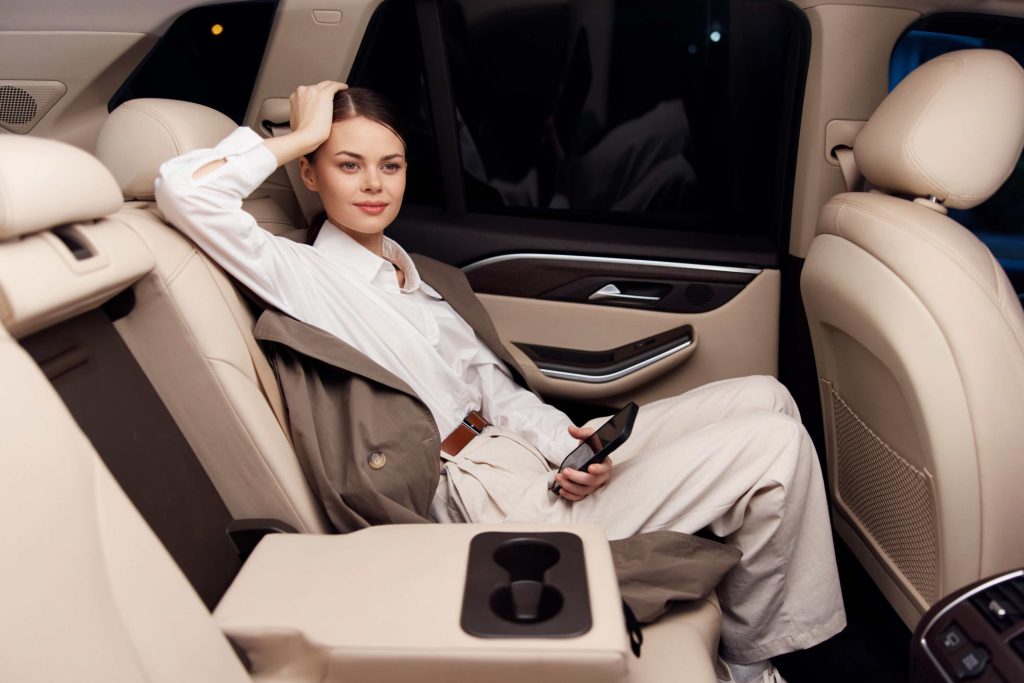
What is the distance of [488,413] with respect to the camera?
1.65 metres

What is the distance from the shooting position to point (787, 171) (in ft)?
6.01

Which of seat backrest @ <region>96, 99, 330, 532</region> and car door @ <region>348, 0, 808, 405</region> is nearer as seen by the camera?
seat backrest @ <region>96, 99, 330, 532</region>

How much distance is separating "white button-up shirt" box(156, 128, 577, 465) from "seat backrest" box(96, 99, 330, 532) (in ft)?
0.19

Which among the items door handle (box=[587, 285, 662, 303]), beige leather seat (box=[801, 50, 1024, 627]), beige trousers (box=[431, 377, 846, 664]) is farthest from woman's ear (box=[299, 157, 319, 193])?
beige leather seat (box=[801, 50, 1024, 627])

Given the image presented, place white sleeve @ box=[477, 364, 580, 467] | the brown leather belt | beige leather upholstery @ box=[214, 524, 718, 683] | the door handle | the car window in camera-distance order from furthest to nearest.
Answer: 1. the door handle
2. the car window
3. white sleeve @ box=[477, 364, 580, 467]
4. the brown leather belt
5. beige leather upholstery @ box=[214, 524, 718, 683]

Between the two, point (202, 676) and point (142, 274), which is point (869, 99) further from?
point (202, 676)

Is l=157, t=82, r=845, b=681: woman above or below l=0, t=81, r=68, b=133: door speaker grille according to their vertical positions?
below

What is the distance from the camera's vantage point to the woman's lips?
1.50 metres

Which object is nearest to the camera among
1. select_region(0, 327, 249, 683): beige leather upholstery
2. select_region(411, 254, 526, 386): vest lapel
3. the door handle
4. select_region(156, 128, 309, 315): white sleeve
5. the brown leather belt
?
select_region(0, 327, 249, 683): beige leather upholstery

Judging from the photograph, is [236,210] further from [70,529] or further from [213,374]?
[70,529]

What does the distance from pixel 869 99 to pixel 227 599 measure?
1.54 metres

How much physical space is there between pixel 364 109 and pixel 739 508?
0.96 metres

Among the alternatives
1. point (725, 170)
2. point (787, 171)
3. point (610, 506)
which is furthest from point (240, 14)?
point (610, 506)

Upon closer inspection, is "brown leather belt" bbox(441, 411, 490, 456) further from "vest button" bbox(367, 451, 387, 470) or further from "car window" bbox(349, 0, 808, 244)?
"car window" bbox(349, 0, 808, 244)
